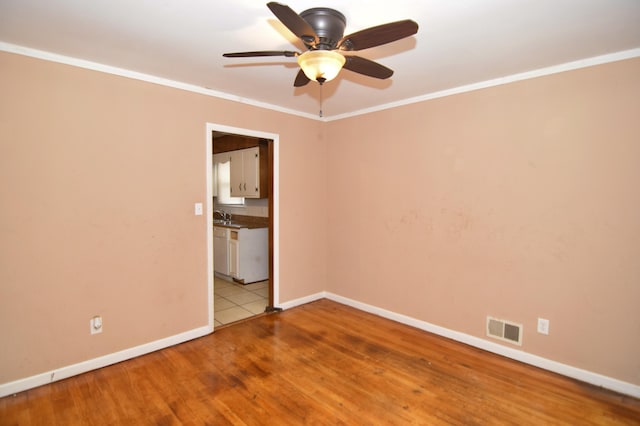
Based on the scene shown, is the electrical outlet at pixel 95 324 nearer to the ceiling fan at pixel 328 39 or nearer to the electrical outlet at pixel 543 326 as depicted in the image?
the ceiling fan at pixel 328 39

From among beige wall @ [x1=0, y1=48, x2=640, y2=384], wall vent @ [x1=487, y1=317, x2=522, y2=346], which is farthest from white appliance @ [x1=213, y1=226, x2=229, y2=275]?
wall vent @ [x1=487, y1=317, x2=522, y2=346]

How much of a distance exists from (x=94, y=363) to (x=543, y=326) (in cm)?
367

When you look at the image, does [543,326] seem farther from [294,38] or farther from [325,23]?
[294,38]

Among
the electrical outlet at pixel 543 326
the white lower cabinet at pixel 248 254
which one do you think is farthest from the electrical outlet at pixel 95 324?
the electrical outlet at pixel 543 326

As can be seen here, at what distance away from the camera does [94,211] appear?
262cm

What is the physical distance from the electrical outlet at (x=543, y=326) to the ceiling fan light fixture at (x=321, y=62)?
2.59 metres

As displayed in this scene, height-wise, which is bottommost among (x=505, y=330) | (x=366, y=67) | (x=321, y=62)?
(x=505, y=330)

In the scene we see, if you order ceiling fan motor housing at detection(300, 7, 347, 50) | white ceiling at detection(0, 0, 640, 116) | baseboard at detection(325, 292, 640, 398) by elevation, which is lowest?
baseboard at detection(325, 292, 640, 398)

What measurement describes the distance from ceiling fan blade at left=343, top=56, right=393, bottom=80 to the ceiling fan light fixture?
0.18 metres

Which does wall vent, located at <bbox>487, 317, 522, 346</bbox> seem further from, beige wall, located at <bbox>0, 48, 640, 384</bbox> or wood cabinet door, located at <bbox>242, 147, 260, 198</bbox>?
wood cabinet door, located at <bbox>242, 147, 260, 198</bbox>

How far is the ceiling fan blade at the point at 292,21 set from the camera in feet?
4.25

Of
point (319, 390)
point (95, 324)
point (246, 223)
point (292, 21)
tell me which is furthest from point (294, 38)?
point (246, 223)

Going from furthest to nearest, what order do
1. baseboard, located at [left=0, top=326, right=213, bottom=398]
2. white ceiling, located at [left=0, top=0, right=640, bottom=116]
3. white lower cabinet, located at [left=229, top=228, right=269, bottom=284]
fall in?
white lower cabinet, located at [left=229, top=228, right=269, bottom=284] → baseboard, located at [left=0, top=326, right=213, bottom=398] → white ceiling, located at [left=0, top=0, right=640, bottom=116]

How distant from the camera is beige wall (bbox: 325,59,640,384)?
7.75ft
